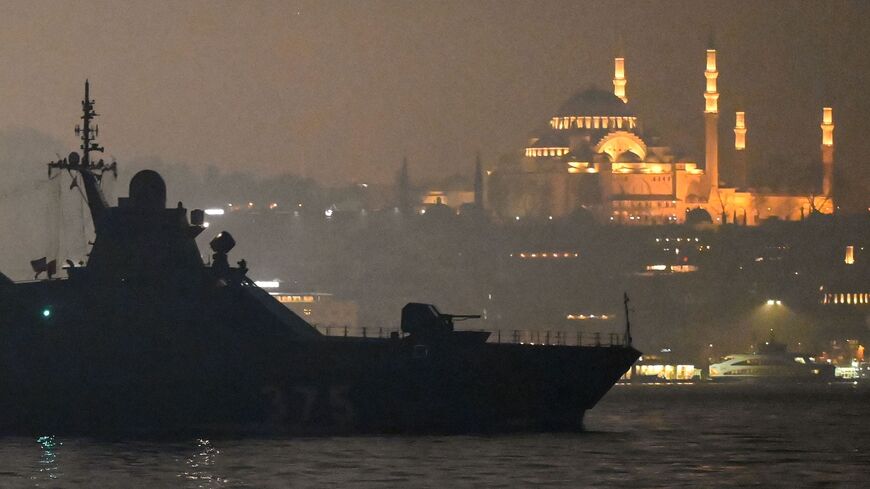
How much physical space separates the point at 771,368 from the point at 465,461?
111 metres

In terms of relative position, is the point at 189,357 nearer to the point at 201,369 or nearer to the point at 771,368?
the point at 201,369

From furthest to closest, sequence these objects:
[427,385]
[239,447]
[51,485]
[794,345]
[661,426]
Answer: [794,345] → [661,426] → [427,385] → [239,447] → [51,485]

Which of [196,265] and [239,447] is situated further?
[196,265]

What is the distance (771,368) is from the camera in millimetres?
162750

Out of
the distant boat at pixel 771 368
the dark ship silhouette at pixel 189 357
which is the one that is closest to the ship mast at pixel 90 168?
the dark ship silhouette at pixel 189 357

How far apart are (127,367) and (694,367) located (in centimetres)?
11412

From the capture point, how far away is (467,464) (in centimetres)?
5412

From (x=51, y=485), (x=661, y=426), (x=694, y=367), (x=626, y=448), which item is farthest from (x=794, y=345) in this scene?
(x=51, y=485)

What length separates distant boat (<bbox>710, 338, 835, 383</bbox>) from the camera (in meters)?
161

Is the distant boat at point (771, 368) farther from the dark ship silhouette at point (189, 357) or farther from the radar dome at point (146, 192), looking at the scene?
the radar dome at point (146, 192)

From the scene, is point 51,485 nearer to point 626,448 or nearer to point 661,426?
point 626,448

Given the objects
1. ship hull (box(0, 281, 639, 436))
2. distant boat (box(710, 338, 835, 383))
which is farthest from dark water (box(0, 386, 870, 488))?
distant boat (box(710, 338, 835, 383))

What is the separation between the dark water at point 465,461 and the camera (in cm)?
5112

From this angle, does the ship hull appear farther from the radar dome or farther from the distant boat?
the distant boat
